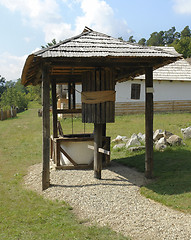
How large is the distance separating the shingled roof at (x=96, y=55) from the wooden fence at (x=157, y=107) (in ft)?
54.2

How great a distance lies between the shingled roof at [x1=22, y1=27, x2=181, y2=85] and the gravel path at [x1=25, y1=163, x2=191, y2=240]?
2.88 m

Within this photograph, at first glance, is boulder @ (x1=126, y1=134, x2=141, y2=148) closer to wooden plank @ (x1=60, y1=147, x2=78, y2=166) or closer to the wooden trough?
wooden plank @ (x1=60, y1=147, x2=78, y2=166)

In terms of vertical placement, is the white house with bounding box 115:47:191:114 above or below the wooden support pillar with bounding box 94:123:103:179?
above

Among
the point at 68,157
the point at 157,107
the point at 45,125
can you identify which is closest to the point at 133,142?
the point at 68,157

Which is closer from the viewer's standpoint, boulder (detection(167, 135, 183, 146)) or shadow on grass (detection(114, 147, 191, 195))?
shadow on grass (detection(114, 147, 191, 195))

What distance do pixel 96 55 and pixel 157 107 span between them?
1903 centimetres

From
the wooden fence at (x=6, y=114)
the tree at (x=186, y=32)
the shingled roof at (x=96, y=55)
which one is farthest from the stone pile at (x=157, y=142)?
the tree at (x=186, y=32)

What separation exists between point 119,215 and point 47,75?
355 centimetres

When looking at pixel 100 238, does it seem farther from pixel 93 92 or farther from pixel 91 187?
pixel 93 92

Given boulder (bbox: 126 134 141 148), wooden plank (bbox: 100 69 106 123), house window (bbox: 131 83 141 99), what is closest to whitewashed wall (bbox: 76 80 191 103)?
house window (bbox: 131 83 141 99)

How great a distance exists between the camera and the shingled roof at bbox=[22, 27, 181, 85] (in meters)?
6.35

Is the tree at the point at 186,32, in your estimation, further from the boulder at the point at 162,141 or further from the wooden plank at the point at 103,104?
the wooden plank at the point at 103,104

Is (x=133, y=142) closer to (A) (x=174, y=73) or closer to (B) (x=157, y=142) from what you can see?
(B) (x=157, y=142)

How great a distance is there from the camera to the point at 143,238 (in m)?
4.22
